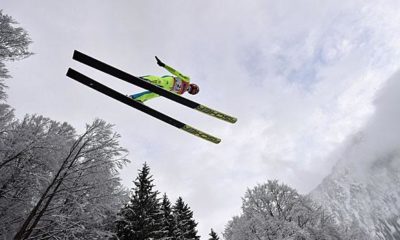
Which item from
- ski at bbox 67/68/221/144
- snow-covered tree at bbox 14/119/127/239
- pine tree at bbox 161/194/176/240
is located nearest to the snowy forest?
snow-covered tree at bbox 14/119/127/239

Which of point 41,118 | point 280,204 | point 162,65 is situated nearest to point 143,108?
point 162,65

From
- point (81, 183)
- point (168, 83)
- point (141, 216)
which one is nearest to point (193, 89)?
point (168, 83)

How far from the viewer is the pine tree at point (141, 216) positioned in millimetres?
14531

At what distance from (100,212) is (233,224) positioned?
12227 millimetres

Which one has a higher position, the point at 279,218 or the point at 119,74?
the point at 279,218

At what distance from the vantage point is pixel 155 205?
53.9 feet

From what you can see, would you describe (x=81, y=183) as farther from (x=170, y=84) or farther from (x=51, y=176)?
(x=170, y=84)

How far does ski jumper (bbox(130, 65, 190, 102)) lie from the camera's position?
8797mm

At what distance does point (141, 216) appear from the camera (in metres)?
15.3

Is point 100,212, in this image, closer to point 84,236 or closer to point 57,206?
point 84,236

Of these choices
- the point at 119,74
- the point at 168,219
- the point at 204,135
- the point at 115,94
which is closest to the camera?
the point at 119,74

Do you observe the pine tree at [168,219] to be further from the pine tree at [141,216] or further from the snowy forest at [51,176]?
the snowy forest at [51,176]

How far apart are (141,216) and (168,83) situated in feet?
30.7

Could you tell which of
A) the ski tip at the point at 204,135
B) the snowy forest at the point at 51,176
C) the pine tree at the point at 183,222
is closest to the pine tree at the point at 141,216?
the snowy forest at the point at 51,176
